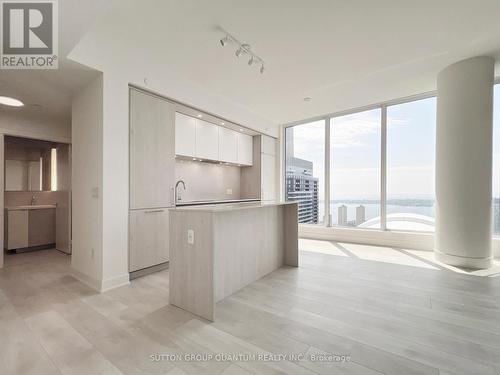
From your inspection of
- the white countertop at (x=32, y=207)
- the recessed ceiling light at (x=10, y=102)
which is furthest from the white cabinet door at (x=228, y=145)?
the white countertop at (x=32, y=207)

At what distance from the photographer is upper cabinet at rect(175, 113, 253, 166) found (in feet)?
12.9

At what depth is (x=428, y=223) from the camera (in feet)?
14.5

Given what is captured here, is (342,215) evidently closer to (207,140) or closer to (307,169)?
(307,169)

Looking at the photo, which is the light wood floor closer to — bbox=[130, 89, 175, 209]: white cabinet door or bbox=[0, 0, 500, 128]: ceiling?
bbox=[130, 89, 175, 209]: white cabinet door

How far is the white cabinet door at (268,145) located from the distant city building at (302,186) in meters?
0.47

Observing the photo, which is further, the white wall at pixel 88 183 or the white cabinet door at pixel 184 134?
the white cabinet door at pixel 184 134

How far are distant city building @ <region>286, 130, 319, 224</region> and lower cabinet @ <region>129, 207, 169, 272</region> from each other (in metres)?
3.33

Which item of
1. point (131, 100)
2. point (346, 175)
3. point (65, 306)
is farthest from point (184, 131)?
point (346, 175)

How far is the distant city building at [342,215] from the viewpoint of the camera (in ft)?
17.7

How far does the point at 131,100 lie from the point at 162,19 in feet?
3.67

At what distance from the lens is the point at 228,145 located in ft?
16.4

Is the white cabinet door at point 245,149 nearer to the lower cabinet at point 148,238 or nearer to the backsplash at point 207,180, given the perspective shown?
the backsplash at point 207,180

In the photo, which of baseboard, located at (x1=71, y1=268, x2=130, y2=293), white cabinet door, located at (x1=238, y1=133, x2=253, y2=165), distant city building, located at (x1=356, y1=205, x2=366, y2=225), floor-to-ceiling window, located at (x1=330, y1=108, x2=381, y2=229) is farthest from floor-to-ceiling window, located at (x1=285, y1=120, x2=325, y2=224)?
baseboard, located at (x1=71, y1=268, x2=130, y2=293)
